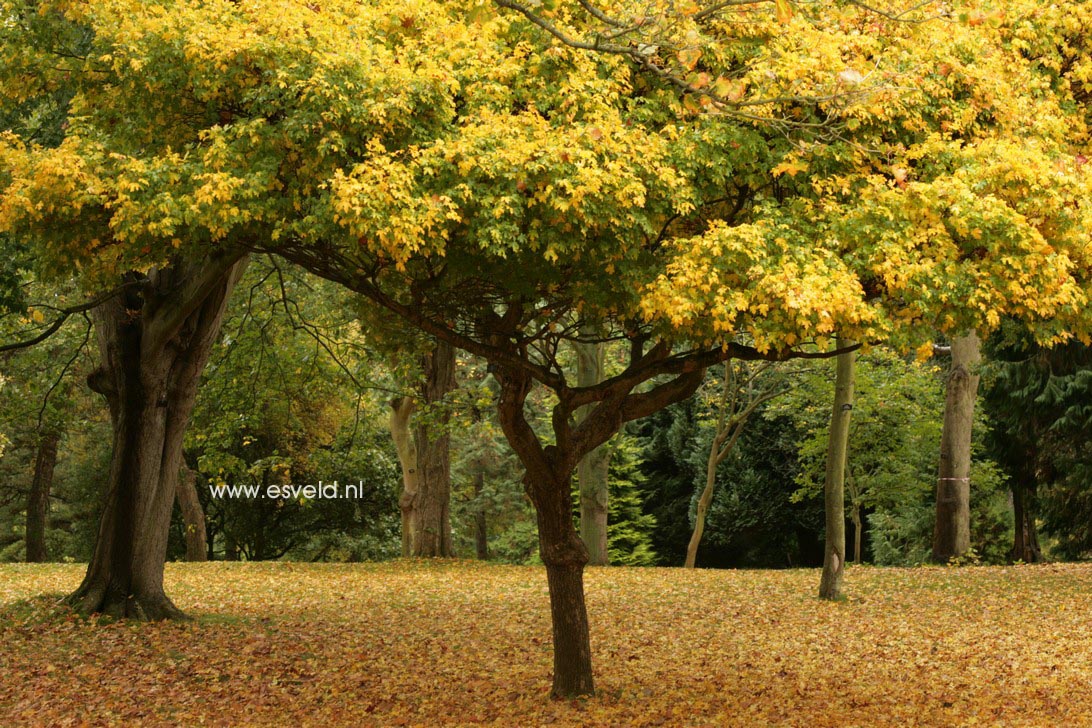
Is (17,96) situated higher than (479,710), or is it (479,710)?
(17,96)

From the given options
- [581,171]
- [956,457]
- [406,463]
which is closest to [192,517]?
[406,463]

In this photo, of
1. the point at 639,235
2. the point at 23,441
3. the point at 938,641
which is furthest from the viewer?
the point at 23,441

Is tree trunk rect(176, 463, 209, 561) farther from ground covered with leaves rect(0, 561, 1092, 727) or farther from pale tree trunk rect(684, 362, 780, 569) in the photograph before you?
pale tree trunk rect(684, 362, 780, 569)

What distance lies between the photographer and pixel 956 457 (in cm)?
2005

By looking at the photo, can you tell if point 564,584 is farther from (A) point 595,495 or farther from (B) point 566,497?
(A) point 595,495

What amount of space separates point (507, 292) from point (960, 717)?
4867 millimetres

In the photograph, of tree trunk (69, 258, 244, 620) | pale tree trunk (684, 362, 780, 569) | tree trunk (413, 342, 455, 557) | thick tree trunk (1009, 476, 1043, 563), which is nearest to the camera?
tree trunk (69, 258, 244, 620)

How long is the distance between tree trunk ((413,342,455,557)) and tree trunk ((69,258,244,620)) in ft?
31.9

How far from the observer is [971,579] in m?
17.0

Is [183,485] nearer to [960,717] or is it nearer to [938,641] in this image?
[938,641]

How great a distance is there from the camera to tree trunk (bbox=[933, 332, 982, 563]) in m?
20.0

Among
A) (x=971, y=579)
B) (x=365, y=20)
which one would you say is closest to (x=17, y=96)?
(x=365, y=20)

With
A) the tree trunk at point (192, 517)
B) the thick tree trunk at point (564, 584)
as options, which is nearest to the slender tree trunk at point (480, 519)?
the tree trunk at point (192, 517)

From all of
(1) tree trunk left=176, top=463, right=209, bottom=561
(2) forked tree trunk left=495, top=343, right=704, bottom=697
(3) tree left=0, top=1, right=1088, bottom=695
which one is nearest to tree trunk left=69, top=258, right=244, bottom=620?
(3) tree left=0, top=1, right=1088, bottom=695
